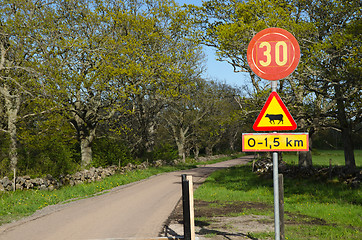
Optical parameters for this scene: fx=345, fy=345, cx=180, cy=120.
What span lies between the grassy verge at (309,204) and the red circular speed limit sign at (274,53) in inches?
151

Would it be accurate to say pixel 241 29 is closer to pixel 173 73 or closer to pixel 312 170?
pixel 312 170

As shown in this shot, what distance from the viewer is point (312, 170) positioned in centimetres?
1859

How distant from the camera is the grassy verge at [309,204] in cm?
823

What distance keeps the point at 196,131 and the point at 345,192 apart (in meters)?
33.1

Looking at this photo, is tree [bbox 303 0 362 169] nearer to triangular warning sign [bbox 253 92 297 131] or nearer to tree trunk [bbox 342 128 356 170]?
tree trunk [bbox 342 128 356 170]

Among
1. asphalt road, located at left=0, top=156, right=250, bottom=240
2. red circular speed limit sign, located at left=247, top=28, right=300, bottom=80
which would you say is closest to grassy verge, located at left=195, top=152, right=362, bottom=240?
asphalt road, located at left=0, top=156, right=250, bottom=240

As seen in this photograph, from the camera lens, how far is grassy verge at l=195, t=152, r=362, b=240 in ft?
27.0

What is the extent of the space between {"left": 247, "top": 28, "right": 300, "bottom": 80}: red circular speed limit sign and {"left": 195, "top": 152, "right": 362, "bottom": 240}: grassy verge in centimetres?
384

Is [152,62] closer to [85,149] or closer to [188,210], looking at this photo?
[85,149]

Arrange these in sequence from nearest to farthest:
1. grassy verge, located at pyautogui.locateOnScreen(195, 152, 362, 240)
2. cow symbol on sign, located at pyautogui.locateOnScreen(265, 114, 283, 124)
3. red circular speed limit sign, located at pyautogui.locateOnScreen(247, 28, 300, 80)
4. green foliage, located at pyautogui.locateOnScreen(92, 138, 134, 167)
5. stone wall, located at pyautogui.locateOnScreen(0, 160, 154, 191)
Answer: cow symbol on sign, located at pyautogui.locateOnScreen(265, 114, 283, 124) → red circular speed limit sign, located at pyautogui.locateOnScreen(247, 28, 300, 80) → grassy verge, located at pyautogui.locateOnScreen(195, 152, 362, 240) → stone wall, located at pyautogui.locateOnScreen(0, 160, 154, 191) → green foliage, located at pyautogui.locateOnScreen(92, 138, 134, 167)

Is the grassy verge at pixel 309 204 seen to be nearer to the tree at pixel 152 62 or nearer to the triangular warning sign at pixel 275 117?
the triangular warning sign at pixel 275 117

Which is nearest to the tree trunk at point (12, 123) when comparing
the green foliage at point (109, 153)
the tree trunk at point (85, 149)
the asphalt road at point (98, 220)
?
the asphalt road at point (98, 220)

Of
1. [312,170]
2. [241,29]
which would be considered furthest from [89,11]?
[312,170]

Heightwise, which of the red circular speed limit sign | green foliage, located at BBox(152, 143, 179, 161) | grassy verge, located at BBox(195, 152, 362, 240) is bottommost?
grassy verge, located at BBox(195, 152, 362, 240)
